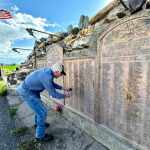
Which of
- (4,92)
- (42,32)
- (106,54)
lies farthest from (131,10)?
(4,92)

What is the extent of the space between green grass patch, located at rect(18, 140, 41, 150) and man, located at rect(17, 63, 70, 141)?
0.41 feet

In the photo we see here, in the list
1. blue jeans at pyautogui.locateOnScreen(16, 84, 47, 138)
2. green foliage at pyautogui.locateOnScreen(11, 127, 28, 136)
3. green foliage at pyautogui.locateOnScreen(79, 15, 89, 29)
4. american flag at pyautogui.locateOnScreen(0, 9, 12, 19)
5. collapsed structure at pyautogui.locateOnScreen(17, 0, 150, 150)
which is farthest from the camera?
american flag at pyautogui.locateOnScreen(0, 9, 12, 19)

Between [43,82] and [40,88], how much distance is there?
375 millimetres

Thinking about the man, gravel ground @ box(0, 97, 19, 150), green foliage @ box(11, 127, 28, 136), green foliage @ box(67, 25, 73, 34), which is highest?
green foliage @ box(67, 25, 73, 34)

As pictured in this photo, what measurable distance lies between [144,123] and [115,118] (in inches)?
26.3

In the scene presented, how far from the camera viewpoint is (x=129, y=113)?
295 cm

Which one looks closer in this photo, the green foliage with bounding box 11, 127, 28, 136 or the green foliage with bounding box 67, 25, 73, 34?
the green foliage with bounding box 11, 127, 28, 136

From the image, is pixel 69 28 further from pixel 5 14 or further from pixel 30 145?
pixel 5 14

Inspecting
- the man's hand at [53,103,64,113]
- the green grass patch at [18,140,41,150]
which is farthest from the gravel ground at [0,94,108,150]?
the man's hand at [53,103,64,113]

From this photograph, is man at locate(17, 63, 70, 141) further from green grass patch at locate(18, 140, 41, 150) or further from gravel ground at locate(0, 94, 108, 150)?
gravel ground at locate(0, 94, 108, 150)

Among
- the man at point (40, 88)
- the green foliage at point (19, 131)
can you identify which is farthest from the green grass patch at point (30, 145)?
the green foliage at point (19, 131)

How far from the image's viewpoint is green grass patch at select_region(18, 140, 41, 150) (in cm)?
393

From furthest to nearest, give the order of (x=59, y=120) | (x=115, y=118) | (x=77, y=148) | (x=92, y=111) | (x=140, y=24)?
(x=59, y=120) → (x=92, y=111) → (x=77, y=148) → (x=115, y=118) → (x=140, y=24)

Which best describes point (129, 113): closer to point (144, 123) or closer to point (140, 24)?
point (144, 123)
